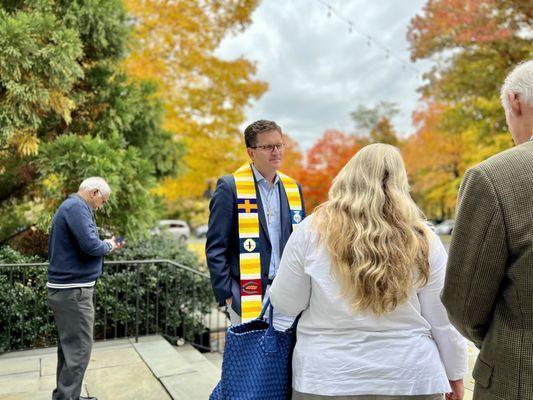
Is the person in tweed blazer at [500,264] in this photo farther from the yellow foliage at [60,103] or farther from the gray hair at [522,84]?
the yellow foliage at [60,103]

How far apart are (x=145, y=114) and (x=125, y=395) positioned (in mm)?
5011

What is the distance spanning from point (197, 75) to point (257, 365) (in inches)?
361

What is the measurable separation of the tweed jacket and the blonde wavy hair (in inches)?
9.3

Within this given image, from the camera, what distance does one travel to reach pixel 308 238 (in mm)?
1646

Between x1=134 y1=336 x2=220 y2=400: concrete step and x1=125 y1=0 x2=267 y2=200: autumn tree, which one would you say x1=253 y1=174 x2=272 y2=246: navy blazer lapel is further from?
x1=125 y1=0 x2=267 y2=200: autumn tree

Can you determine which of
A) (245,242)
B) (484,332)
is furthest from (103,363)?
(484,332)

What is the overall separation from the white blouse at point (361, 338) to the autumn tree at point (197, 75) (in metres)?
7.26

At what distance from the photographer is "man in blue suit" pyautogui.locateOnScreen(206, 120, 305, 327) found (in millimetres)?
2742

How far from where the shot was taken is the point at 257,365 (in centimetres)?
169

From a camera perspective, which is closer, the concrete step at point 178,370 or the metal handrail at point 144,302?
the concrete step at point 178,370

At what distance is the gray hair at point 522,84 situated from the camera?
1.35 m

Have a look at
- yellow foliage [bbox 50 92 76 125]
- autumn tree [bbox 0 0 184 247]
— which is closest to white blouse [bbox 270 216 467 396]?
autumn tree [bbox 0 0 184 247]

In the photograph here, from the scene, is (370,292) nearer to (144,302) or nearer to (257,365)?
(257,365)

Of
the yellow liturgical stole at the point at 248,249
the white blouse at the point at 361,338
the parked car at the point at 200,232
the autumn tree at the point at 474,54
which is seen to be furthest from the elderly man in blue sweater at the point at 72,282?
the parked car at the point at 200,232
